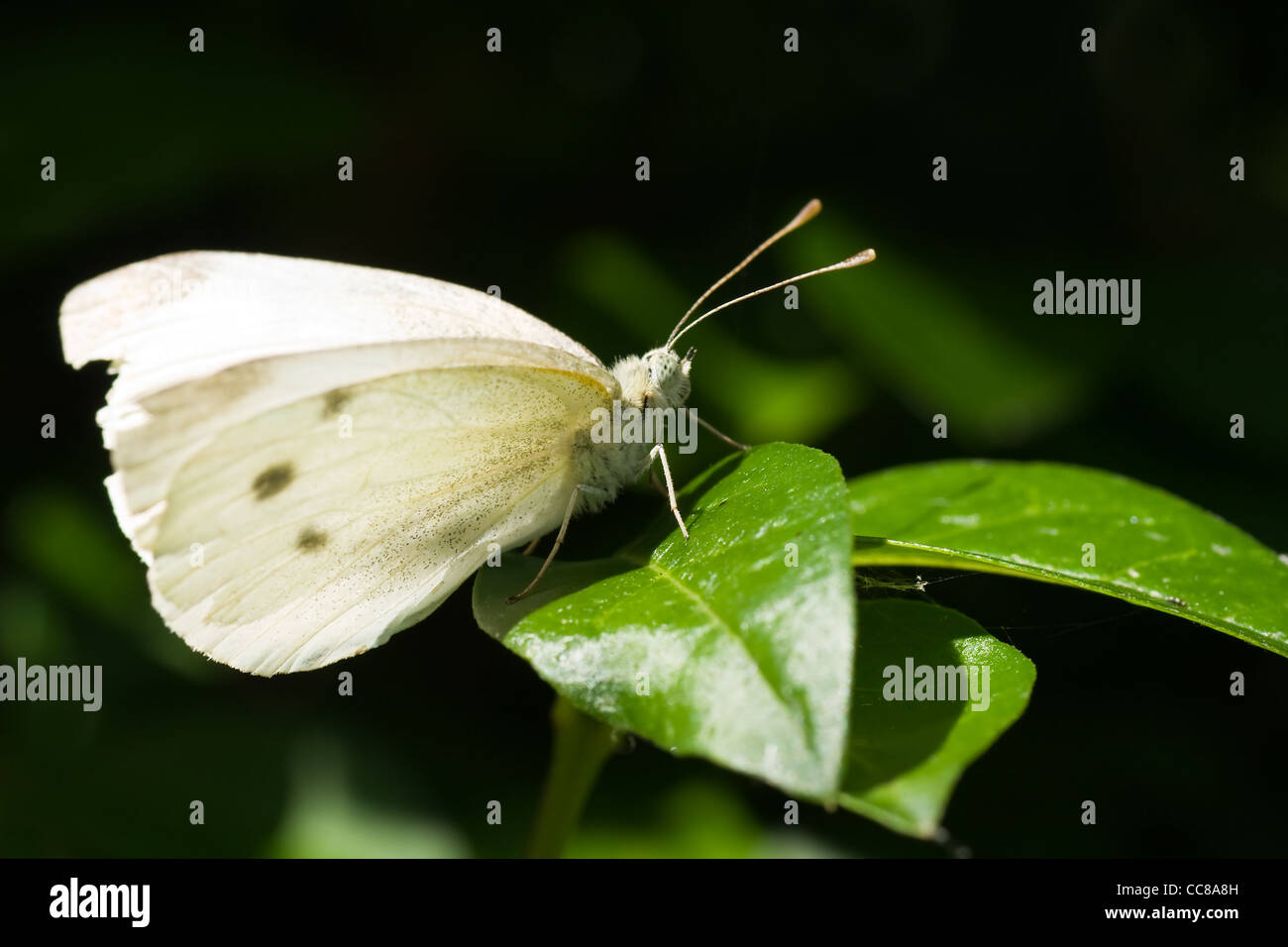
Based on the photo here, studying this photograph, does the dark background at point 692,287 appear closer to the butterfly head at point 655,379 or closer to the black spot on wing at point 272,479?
the butterfly head at point 655,379

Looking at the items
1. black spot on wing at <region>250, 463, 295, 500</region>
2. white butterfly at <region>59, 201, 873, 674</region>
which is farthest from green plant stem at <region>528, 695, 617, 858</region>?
black spot on wing at <region>250, 463, 295, 500</region>

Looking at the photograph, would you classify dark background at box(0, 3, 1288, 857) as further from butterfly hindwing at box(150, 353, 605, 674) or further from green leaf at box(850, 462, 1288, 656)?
butterfly hindwing at box(150, 353, 605, 674)

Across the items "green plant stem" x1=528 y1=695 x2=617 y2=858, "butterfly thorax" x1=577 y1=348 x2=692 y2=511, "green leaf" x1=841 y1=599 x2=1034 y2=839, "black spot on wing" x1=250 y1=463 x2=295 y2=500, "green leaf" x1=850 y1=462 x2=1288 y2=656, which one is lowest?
"green plant stem" x1=528 y1=695 x2=617 y2=858

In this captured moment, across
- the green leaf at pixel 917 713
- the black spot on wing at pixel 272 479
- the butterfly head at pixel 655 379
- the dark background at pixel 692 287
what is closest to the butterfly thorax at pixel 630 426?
the butterfly head at pixel 655 379

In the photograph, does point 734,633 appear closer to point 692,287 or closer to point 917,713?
point 917,713

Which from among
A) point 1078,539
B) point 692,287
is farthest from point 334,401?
point 692,287

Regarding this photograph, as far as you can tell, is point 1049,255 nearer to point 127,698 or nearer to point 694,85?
point 694,85
